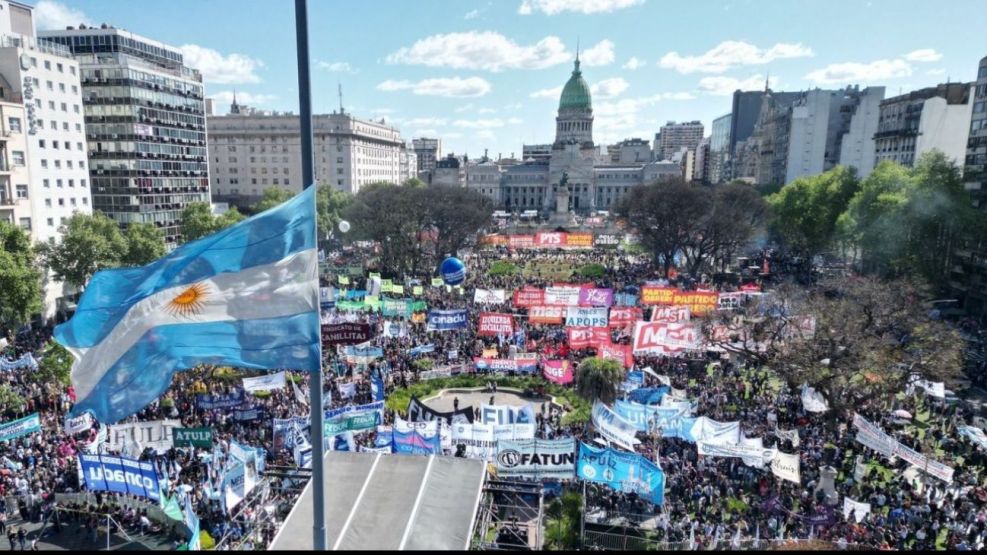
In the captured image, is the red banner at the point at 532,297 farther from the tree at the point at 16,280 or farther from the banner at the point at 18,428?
the tree at the point at 16,280

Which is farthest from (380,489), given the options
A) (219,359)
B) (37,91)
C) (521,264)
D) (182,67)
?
(182,67)

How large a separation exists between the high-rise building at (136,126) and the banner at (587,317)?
4933 centimetres

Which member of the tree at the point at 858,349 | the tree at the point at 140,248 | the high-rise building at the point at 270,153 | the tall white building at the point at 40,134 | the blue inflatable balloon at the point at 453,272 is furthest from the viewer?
the high-rise building at the point at 270,153

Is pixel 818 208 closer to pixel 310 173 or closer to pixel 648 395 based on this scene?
pixel 648 395

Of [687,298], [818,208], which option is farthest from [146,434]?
[818,208]

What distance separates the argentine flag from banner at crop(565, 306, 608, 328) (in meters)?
25.9

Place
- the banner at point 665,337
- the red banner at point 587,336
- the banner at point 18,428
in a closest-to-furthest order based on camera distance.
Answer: the banner at point 18,428 → the banner at point 665,337 → the red banner at point 587,336

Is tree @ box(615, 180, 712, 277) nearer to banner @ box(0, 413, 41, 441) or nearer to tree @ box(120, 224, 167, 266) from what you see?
tree @ box(120, 224, 167, 266)

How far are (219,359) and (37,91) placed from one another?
5701 cm

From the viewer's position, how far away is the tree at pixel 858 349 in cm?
2492

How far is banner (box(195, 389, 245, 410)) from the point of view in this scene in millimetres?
24375

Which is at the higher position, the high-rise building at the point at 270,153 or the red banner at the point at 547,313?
the high-rise building at the point at 270,153

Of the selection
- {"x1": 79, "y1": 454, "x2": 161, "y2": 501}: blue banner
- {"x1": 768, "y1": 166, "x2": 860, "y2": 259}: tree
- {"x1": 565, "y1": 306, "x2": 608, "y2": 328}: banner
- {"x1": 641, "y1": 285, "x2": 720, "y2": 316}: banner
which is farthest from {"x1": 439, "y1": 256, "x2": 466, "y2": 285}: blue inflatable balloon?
{"x1": 768, "y1": 166, "x2": 860, "y2": 259}: tree

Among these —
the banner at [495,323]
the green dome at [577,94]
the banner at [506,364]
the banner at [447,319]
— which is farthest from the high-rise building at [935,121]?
the green dome at [577,94]
